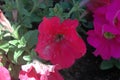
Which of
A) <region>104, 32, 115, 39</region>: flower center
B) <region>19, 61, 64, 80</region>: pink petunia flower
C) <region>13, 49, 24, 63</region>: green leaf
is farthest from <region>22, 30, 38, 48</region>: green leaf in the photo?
<region>104, 32, 115, 39</region>: flower center

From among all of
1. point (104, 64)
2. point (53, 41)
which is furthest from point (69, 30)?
point (104, 64)

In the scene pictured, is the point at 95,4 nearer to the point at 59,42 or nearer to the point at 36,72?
the point at 59,42

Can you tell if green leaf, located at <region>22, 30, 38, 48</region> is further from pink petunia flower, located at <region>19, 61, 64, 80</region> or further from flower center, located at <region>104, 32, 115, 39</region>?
flower center, located at <region>104, 32, 115, 39</region>

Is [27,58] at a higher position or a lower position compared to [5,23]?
lower

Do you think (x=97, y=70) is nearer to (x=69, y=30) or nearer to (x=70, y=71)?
(x=70, y=71)

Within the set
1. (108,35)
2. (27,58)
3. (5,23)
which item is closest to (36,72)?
(27,58)
